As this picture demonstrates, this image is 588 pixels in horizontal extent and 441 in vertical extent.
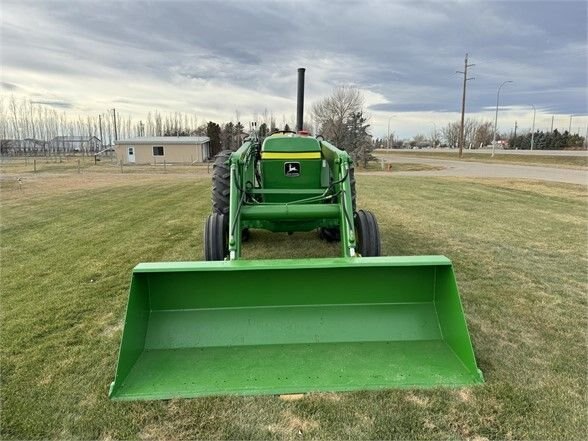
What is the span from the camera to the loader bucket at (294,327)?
115 inches

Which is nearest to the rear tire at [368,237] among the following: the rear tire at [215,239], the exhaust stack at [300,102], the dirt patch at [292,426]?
the rear tire at [215,239]

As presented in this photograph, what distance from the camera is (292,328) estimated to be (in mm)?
3357

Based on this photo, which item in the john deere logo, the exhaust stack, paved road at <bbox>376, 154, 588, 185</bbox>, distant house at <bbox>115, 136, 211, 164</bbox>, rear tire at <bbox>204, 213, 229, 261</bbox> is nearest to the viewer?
rear tire at <bbox>204, 213, 229, 261</bbox>

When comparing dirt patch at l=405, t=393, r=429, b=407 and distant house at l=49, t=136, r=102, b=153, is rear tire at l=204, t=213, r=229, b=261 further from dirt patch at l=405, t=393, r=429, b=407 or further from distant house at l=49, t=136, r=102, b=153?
distant house at l=49, t=136, r=102, b=153

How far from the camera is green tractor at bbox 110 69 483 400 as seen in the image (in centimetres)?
290

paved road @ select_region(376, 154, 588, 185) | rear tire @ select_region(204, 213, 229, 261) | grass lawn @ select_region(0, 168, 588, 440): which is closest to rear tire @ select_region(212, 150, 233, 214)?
rear tire @ select_region(204, 213, 229, 261)

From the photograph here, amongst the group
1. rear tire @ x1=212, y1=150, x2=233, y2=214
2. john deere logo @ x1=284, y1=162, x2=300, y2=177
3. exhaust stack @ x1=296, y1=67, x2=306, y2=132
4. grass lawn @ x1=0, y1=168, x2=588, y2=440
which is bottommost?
grass lawn @ x1=0, y1=168, x2=588, y2=440

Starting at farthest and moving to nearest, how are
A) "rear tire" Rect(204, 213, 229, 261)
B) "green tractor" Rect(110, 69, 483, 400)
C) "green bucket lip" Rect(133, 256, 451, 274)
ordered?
1. "rear tire" Rect(204, 213, 229, 261)
2. "green bucket lip" Rect(133, 256, 451, 274)
3. "green tractor" Rect(110, 69, 483, 400)

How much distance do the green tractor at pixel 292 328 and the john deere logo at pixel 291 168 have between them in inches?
68.8

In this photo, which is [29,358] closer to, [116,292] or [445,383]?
[116,292]

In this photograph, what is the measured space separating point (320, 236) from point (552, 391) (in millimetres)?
4338

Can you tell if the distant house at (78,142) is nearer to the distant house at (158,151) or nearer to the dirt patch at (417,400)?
the distant house at (158,151)

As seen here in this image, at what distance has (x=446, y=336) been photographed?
3.30 m

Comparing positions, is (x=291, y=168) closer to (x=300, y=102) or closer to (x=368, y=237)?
(x=368, y=237)
